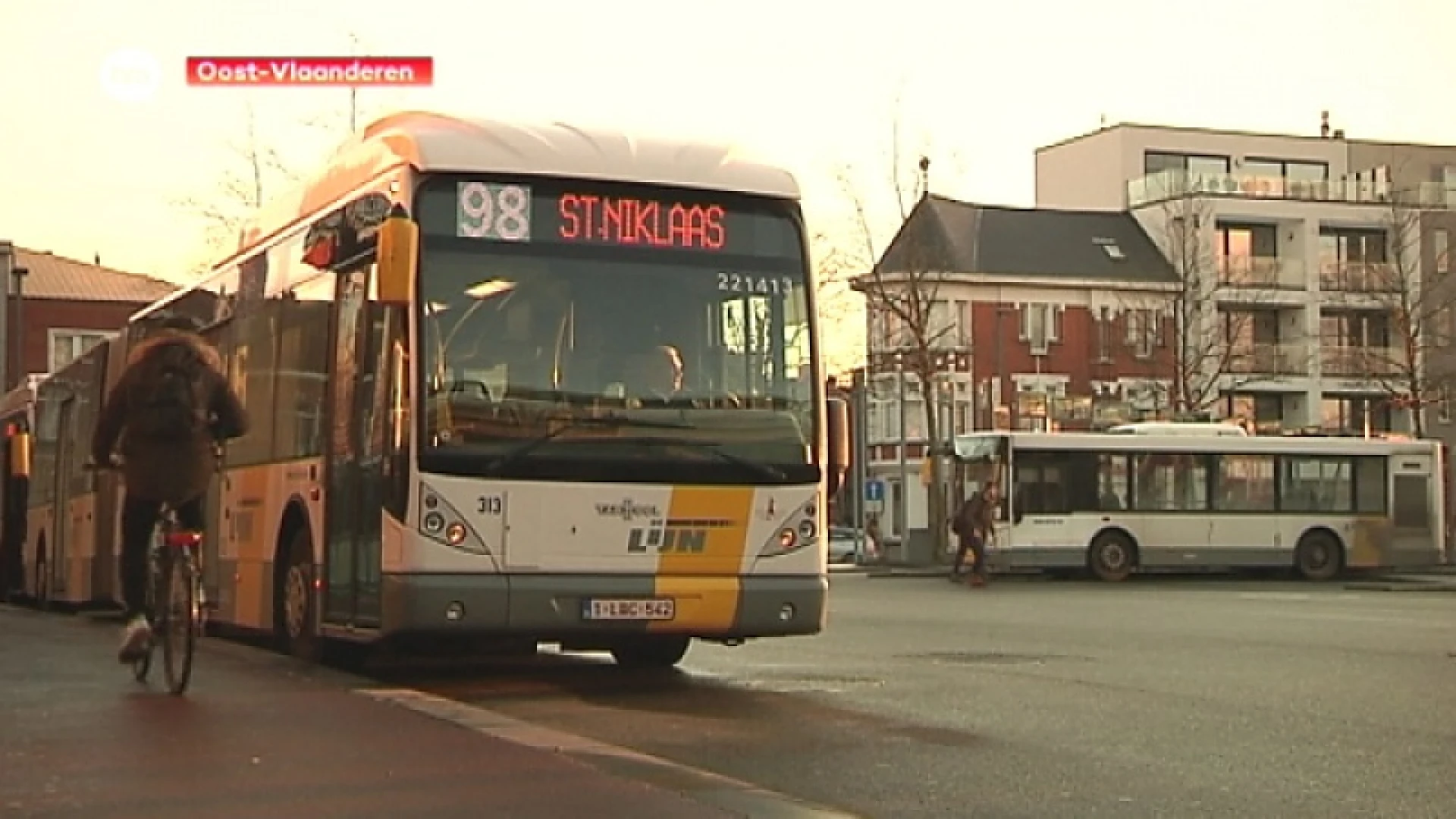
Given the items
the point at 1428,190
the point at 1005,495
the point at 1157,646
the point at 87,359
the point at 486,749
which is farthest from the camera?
the point at 1428,190

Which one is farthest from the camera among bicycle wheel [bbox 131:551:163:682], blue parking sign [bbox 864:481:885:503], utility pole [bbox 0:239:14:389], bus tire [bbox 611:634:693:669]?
utility pole [bbox 0:239:14:389]

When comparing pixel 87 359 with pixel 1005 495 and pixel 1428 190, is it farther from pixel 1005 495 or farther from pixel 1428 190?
pixel 1428 190

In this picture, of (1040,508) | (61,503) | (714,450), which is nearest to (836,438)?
(714,450)

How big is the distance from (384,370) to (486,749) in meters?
4.04

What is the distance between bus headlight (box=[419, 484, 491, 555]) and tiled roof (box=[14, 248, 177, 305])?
76683 millimetres

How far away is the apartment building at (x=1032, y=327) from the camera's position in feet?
235

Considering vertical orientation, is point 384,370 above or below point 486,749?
above

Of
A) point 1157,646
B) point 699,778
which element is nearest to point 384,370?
point 699,778

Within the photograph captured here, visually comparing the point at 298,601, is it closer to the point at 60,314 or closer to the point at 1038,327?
the point at 1038,327

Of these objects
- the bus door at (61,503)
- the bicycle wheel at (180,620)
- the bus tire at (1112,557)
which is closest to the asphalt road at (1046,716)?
the bicycle wheel at (180,620)

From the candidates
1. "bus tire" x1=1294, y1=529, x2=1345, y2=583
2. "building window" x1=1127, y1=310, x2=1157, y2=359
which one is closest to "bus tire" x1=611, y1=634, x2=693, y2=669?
"bus tire" x1=1294, y1=529, x2=1345, y2=583

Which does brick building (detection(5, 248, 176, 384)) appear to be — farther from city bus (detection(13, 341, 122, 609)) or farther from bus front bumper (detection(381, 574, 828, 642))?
bus front bumper (detection(381, 574, 828, 642))

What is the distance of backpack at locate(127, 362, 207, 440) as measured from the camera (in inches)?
383

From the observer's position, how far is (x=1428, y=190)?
252ft
